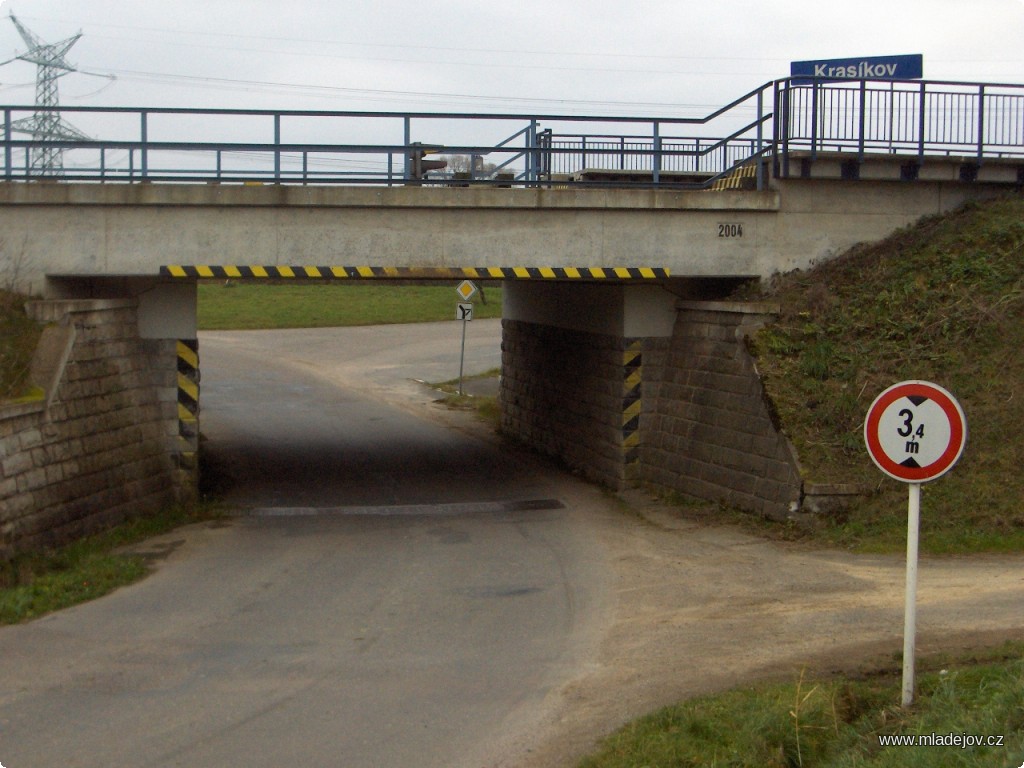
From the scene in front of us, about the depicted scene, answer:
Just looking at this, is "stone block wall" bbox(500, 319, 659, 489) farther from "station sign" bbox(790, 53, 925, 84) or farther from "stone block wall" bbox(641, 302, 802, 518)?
"station sign" bbox(790, 53, 925, 84)

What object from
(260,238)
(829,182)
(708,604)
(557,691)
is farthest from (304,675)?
(829,182)

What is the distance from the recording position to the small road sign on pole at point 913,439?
6.82 m

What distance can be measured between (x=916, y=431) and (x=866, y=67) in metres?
13.3

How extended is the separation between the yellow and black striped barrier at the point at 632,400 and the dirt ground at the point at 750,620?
380 centimetres

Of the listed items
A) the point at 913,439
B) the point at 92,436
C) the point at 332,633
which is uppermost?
the point at 913,439

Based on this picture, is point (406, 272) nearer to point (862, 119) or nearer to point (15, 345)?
point (15, 345)

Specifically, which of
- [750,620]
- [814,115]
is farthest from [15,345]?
[814,115]

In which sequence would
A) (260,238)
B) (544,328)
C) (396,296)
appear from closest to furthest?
(260,238) → (544,328) → (396,296)

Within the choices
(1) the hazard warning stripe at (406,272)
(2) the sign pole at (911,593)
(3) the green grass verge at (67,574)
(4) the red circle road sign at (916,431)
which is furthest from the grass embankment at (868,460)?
(3) the green grass verge at (67,574)

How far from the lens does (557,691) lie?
8148 mm

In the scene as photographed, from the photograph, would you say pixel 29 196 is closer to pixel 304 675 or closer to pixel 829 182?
pixel 304 675

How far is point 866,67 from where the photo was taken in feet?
60.8

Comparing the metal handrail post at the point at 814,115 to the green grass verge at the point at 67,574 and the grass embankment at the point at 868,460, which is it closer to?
the grass embankment at the point at 868,460

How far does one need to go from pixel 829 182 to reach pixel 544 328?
21.0 feet
